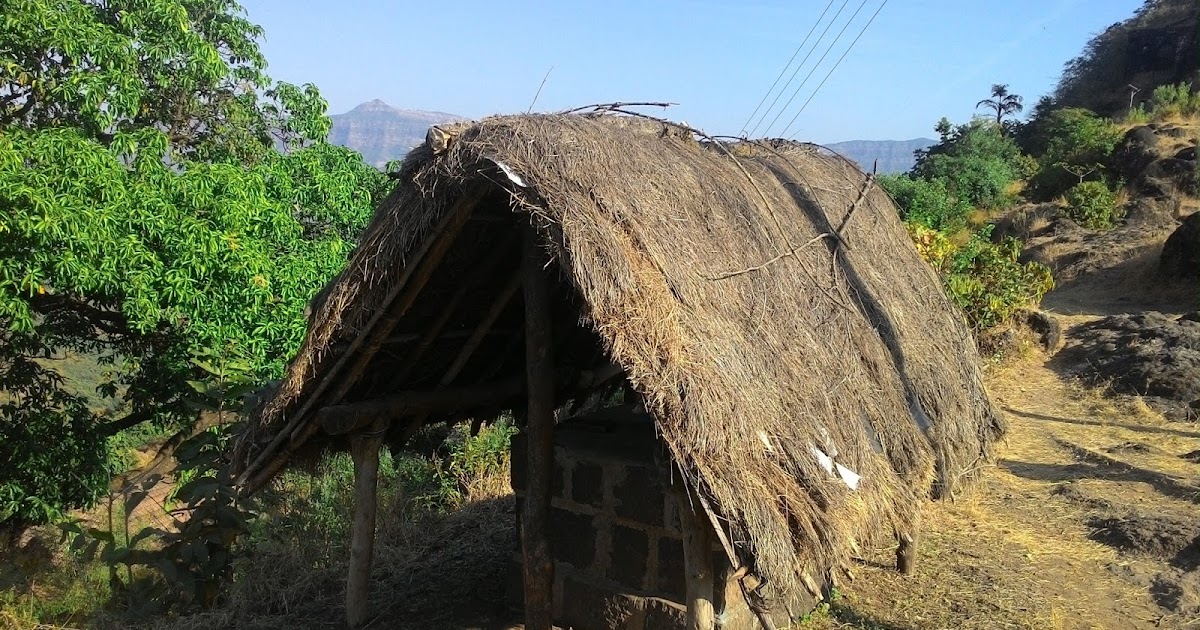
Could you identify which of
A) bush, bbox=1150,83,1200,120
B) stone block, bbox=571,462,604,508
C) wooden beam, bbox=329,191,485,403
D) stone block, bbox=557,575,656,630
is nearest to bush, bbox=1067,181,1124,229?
bush, bbox=1150,83,1200,120

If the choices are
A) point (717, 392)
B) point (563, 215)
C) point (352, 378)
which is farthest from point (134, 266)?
point (717, 392)

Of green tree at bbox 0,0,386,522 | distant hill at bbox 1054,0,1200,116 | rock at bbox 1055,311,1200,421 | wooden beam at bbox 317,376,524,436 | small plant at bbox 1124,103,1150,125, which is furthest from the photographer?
distant hill at bbox 1054,0,1200,116

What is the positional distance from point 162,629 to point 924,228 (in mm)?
10996

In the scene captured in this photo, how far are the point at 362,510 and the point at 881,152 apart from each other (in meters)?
33.7

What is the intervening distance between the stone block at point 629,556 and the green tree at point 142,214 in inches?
156

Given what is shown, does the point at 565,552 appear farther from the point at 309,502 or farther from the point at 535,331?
the point at 309,502

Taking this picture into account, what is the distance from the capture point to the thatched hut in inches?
132

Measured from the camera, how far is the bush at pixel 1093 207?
2064 centimetres

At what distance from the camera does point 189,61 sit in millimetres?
9133

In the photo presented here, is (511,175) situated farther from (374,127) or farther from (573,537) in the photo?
(374,127)

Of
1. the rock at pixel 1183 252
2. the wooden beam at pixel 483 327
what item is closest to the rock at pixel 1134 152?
the rock at pixel 1183 252

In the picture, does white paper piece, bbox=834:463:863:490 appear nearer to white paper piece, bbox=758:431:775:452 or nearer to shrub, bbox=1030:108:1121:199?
white paper piece, bbox=758:431:775:452

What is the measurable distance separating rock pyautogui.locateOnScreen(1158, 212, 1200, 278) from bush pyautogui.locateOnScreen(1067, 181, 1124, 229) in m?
4.60

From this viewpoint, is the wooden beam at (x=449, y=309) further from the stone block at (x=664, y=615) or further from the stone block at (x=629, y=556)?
the stone block at (x=664, y=615)
